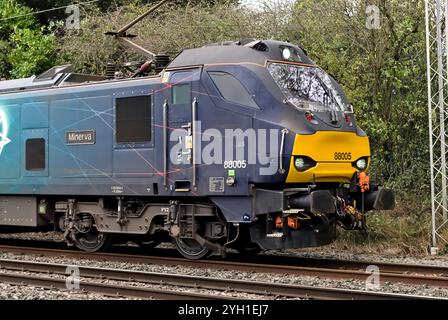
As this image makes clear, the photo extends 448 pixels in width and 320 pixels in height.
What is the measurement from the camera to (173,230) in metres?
12.4

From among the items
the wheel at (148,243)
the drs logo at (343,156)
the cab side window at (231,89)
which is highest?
the cab side window at (231,89)

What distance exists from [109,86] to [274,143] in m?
3.66

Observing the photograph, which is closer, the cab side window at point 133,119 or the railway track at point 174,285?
the railway track at point 174,285

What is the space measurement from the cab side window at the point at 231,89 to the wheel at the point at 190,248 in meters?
2.70

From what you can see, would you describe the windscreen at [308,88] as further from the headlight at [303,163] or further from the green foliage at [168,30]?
the green foliage at [168,30]

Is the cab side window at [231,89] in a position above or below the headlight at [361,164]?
above

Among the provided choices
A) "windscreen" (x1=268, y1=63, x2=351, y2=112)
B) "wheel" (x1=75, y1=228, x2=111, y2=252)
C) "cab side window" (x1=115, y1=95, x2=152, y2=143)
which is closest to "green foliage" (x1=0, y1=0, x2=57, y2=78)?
"wheel" (x1=75, y1=228, x2=111, y2=252)

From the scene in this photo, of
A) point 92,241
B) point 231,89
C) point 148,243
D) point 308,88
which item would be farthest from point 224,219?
point 92,241

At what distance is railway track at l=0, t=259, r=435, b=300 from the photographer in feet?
29.5

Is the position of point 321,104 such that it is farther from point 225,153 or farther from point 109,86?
point 109,86

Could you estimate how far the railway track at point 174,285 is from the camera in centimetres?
900

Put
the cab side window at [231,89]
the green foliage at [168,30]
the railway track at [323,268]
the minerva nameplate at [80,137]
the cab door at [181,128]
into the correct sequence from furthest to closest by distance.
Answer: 1. the green foliage at [168,30]
2. the minerva nameplate at [80,137]
3. the cab door at [181,128]
4. the cab side window at [231,89]
5. the railway track at [323,268]

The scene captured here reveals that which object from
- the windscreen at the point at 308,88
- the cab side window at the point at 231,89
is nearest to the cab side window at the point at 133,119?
the cab side window at the point at 231,89

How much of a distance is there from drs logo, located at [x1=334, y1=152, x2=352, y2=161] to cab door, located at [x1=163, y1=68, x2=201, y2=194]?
235cm
